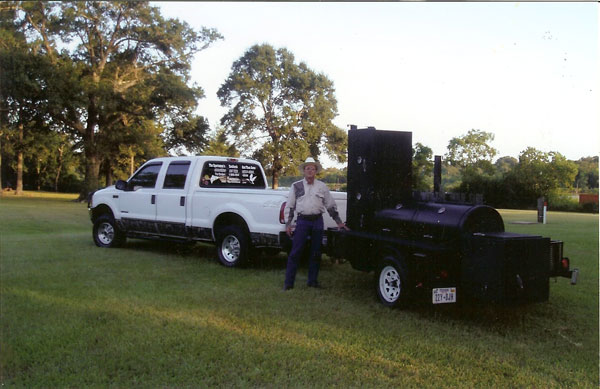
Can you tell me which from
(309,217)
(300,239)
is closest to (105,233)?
(300,239)

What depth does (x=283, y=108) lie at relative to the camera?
813cm

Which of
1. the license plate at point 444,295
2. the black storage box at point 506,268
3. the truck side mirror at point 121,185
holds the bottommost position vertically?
the license plate at point 444,295

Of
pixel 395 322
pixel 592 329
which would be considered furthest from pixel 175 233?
pixel 592 329

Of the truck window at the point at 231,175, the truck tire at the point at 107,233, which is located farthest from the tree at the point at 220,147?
the truck tire at the point at 107,233

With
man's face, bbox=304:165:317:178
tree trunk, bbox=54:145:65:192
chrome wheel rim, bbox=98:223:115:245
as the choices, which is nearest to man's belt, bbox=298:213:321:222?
man's face, bbox=304:165:317:178

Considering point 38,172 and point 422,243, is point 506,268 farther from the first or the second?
point 38,172

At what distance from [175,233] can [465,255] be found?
578cm

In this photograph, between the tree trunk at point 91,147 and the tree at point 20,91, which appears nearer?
the tree at point 20,91

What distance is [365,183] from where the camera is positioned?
6.62 meters

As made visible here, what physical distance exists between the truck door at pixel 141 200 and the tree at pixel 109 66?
1.45m

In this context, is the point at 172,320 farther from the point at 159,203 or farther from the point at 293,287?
the point at 159,203

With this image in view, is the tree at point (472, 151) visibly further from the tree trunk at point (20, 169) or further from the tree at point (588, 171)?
the tree trunk at point (20, 169)

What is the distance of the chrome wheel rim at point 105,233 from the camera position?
10.8 m

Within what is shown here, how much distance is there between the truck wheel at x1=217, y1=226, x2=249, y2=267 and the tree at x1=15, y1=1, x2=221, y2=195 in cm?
205
